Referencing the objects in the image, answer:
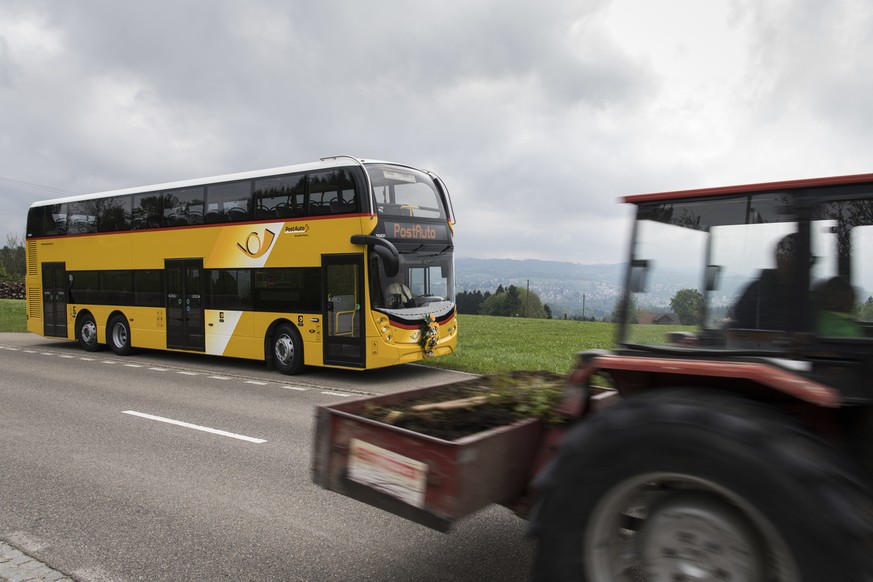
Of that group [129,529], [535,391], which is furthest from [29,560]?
[535,391]

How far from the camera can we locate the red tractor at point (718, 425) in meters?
2.04

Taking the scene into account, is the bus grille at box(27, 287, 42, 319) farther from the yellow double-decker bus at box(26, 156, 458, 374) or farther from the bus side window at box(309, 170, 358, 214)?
the bus side window at box(309, 170, 358, 214)

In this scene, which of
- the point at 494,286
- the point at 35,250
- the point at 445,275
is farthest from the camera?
the point at 494,286

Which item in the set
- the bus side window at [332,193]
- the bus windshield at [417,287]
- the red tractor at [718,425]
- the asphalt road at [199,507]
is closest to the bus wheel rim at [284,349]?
the bus windshield at [417,287]

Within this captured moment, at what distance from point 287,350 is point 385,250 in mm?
2924

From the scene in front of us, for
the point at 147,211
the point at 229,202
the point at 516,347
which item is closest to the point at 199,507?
the point at 229,202

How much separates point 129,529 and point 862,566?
13.5 feet

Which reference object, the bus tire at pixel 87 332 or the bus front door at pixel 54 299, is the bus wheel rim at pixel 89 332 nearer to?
the bus tire at pixel 87 332

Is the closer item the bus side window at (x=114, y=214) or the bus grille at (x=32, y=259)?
the bus side window at (x=114, y=214)

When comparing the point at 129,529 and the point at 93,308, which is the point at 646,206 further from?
the point at 93,308

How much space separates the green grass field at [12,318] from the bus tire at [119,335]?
1013 cm

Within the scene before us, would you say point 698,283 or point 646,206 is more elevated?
point 646,206

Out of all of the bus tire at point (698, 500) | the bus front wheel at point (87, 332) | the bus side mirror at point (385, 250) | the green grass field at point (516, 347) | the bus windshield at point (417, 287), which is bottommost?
the green grass field at point (516, 347)

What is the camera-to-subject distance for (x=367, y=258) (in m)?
10.6
